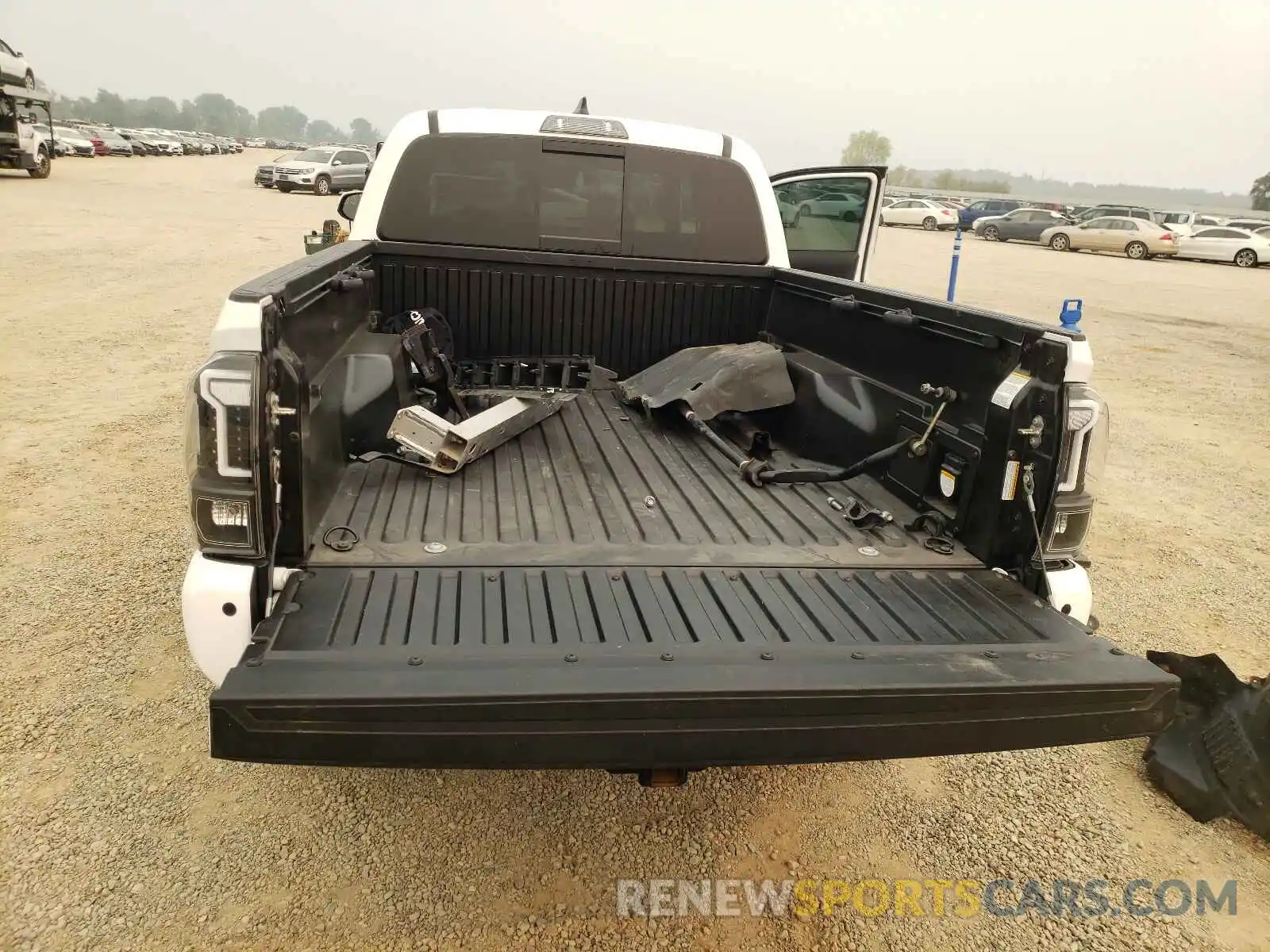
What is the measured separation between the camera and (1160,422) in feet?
27.9

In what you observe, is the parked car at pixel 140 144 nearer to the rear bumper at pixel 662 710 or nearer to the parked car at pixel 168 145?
the parked car at pixel 168 145

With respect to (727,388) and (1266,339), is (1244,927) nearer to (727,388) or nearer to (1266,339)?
(727,388)

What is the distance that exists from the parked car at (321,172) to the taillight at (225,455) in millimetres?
31425

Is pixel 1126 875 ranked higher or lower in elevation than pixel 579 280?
lower

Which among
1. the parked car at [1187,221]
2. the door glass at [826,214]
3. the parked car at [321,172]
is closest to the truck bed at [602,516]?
the door glass at [826,214]

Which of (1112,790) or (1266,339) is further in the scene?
(1266,339)

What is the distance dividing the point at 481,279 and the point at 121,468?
2.74 meters

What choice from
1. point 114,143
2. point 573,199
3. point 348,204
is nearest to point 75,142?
point 114,143

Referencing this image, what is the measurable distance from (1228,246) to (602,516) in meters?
33.7

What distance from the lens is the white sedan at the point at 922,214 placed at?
3667cm

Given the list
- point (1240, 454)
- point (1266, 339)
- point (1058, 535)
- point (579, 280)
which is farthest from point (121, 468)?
point (1266, 339)

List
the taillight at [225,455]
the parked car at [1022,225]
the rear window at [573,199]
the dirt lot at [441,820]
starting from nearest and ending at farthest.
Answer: the taillight at [225,455] → the dirt lot at [441,820] → the rear window at [573,199] → the parked car at [1022,225]

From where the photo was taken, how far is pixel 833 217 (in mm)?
5746

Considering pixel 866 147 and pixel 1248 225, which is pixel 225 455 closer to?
pixel 1248 225
